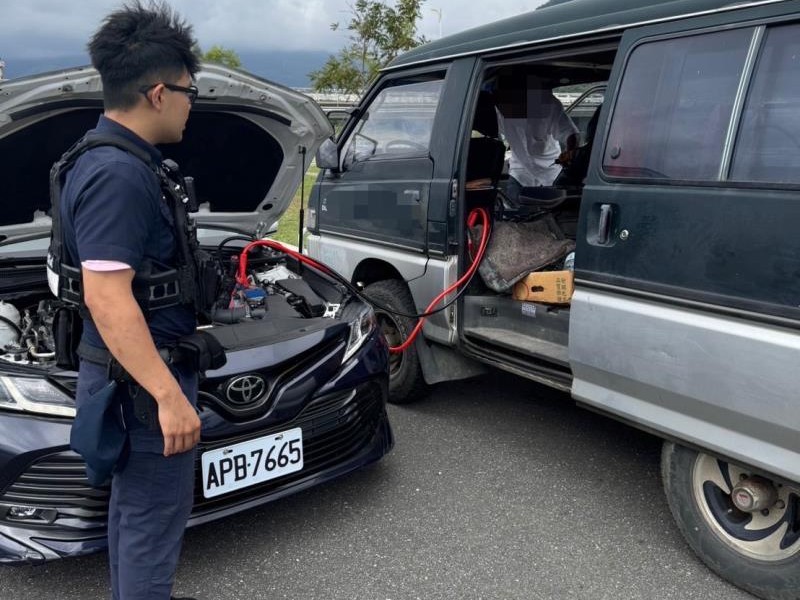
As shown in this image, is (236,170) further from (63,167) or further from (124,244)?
(124,244)

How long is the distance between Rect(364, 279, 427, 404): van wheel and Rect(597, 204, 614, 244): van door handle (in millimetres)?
1422

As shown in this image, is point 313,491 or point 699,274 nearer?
point 699,274

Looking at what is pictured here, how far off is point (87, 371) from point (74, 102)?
144 cm

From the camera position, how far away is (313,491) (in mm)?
3082

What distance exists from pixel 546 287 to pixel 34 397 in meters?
2.11

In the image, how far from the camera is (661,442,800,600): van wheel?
2258 millimetres

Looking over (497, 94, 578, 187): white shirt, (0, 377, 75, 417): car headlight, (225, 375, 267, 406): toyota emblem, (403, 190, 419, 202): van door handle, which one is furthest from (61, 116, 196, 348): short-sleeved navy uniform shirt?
(497, 94, 578, 187): white shirt

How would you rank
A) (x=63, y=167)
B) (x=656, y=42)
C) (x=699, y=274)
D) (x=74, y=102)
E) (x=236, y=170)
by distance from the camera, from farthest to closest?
(x=236, y=170) < (x=74, y=102) < (x=656, y=42) < (x=699, y=274) < (x=63, y=167)

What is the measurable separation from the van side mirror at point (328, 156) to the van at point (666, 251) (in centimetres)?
48

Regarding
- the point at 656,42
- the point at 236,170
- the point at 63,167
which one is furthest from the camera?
the point at 236,170

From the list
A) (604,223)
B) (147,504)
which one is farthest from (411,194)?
(147,504)

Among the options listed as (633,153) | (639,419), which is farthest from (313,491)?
(633,153)

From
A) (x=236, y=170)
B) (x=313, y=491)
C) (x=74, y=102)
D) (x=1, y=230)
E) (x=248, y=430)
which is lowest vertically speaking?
(x=313, y=491)

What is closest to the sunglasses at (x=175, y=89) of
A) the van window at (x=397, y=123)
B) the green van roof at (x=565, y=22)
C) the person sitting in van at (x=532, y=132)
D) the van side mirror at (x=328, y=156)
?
the green van roof at (x=565, y=22)
